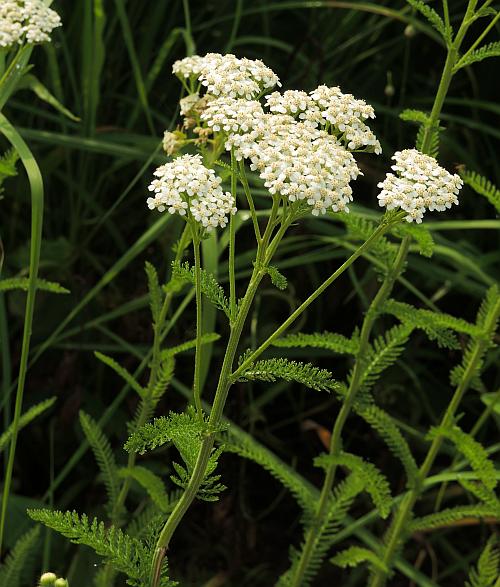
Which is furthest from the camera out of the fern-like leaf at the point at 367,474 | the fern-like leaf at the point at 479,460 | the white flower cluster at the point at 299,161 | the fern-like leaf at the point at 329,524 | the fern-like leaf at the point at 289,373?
the fern-like leaf at the point at 329,524

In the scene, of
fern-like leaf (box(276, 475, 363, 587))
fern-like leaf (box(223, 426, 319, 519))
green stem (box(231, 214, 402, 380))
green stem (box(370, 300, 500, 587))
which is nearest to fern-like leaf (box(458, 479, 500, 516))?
green stem (box(370, 300, 500, 587))

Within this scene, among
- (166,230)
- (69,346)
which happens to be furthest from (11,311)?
(166,230)

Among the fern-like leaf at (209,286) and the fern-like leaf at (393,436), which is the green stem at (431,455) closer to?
the fern-like leaf at (393,436)

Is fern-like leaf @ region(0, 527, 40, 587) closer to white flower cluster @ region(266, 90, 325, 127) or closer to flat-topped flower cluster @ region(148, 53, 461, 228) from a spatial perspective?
flat-topped flower cluster @ region(148, 53, 461, 228)

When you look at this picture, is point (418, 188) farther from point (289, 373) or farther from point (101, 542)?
point (101, 542)

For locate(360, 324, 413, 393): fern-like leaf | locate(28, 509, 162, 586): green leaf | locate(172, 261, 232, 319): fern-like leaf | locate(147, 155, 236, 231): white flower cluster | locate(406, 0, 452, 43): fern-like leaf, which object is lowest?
locate(28, 509, 162, 586): green leaf

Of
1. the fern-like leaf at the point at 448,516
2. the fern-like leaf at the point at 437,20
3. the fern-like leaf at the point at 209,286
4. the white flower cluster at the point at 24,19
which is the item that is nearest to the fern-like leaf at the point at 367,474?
the fern-like leaf at the point at 448,516

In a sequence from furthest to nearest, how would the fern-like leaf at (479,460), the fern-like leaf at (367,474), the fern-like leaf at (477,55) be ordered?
1. the fern-like leaf at (367,474)
2. the fern-like leaf at (479,460)
3. the fern-like leaf at (477,55)
